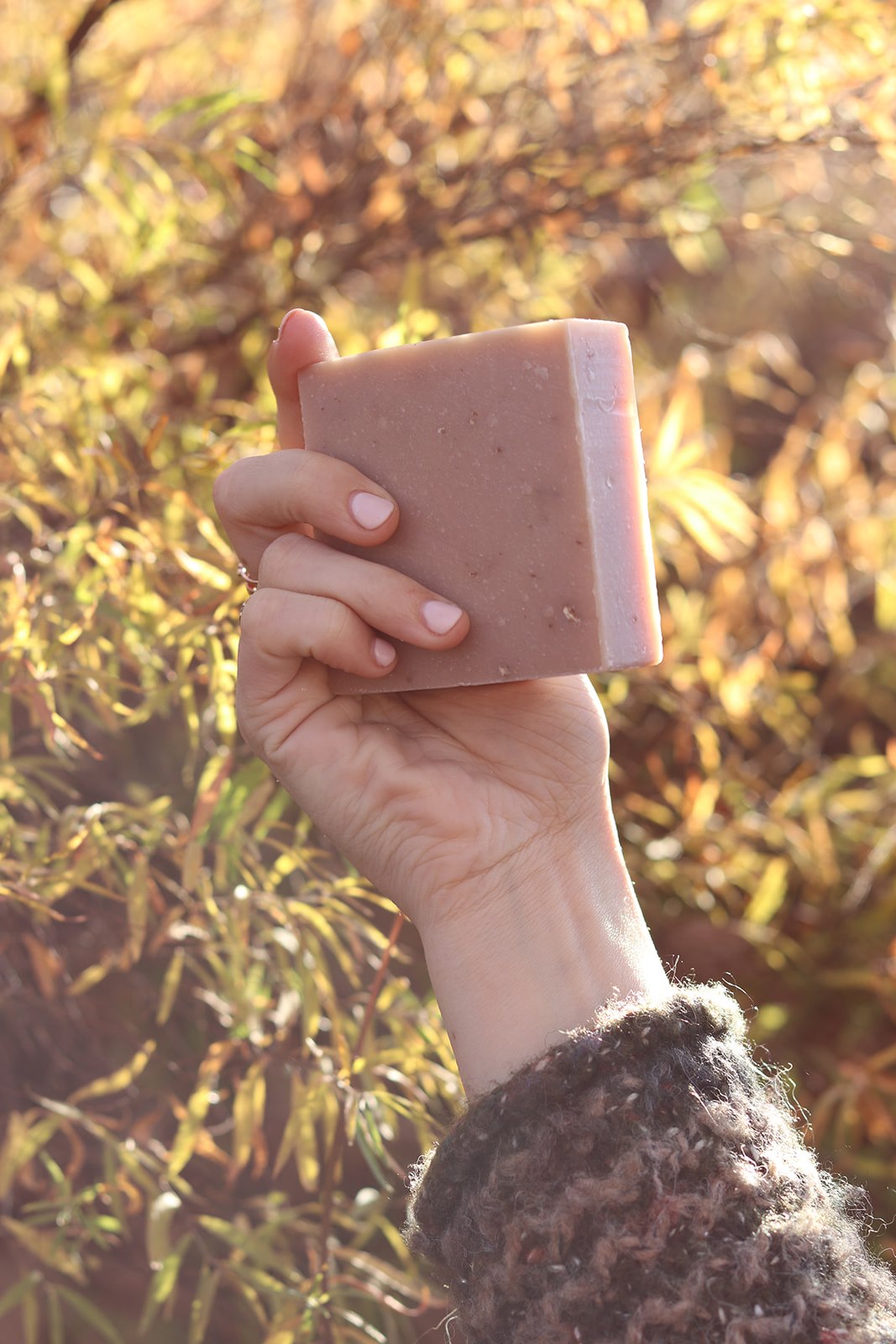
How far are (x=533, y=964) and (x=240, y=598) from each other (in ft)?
1.39

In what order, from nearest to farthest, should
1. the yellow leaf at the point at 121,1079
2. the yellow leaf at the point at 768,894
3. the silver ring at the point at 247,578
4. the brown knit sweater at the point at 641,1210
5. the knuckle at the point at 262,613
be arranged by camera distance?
the brown knit sweater at the point at 641,1210, the knuckle at the point at 262,613, the silver ring at the point at 247,578, the yellow leaf at the point at 121,1079, the yellow leaf at the point at 768,894

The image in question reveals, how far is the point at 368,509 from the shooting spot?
87 cm

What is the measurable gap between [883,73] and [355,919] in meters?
1.08

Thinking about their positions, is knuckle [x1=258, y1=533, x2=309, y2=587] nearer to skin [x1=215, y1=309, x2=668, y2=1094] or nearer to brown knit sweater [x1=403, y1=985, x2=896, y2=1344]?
skin [x1=215, y1=309, x2=668, y2=1094]

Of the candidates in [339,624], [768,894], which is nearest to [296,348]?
[339,624]

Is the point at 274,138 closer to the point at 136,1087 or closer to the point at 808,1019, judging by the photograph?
the point at 136,1087

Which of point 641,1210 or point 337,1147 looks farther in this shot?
point 337,1147

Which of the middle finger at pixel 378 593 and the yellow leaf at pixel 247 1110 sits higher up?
the middle finger at pixel 378 593

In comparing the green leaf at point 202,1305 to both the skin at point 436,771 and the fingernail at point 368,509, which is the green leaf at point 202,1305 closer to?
the skin at point 436,771

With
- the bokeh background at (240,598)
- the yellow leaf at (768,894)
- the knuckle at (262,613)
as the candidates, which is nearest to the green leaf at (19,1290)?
the bokeh background at (240,598)

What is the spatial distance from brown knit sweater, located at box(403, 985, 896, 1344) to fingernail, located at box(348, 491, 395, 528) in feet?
1.40

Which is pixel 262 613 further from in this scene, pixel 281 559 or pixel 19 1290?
pixel 19 1290

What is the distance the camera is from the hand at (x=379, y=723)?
88cm

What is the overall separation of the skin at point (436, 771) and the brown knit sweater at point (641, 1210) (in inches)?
2.5
